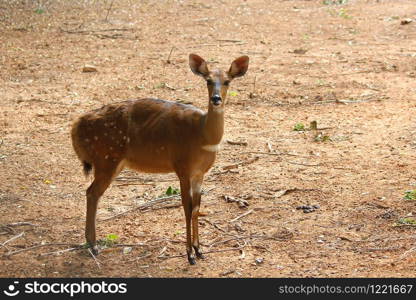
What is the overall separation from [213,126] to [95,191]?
125 cm

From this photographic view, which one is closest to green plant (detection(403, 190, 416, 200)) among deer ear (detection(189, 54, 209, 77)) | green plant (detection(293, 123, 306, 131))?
green plant (detection(293, 123, 306, 131))

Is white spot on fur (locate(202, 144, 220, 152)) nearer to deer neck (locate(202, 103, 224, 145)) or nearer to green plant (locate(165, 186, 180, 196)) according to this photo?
deer neck (locate(202, 103, 224, 145))

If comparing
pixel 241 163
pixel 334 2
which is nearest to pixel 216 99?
pixel 241 163

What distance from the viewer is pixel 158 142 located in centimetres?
698

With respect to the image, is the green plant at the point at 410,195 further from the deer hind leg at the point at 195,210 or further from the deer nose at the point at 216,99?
the deer nose at the point at 216,99

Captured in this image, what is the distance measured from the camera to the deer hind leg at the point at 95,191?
7.06m

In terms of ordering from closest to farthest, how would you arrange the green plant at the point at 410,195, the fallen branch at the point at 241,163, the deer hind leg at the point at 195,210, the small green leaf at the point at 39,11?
1. the deer hind leg at the point at 195,210
2. the green plant at the point at 410,195
3. the fallen branch at the point at 241,163
4. the small green leaf at the point at 39,11

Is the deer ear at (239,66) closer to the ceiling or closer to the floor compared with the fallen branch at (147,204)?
closer to the ceiling

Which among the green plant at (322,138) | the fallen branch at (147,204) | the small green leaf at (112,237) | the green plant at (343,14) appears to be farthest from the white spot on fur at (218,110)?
the green plant at (343,14)

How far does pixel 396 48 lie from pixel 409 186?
238 inches

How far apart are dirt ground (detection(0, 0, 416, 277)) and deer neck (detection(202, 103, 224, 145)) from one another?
1077 mm

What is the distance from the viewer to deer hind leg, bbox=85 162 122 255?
7.06 meters

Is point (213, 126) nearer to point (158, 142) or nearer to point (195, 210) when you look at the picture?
point (158, 142)

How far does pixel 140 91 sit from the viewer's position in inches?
470
